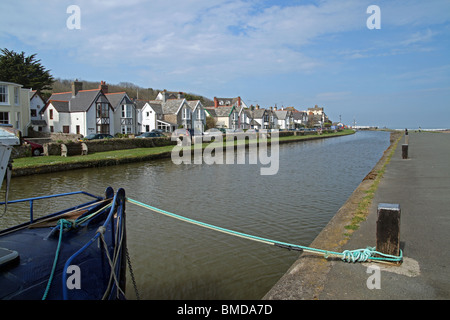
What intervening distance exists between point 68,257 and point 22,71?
61132mm

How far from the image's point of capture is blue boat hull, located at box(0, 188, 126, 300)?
14.3 feet

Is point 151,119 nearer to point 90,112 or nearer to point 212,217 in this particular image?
point 90,112

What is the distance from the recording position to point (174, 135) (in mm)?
42156

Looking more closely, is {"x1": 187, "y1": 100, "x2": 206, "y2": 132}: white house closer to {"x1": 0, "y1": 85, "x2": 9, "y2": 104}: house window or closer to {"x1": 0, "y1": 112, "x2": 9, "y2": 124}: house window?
{"x1": 0, "y1": 112, "x2": 9, "y2": 124}: house window

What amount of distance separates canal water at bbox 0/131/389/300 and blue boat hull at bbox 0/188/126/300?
1669 mm

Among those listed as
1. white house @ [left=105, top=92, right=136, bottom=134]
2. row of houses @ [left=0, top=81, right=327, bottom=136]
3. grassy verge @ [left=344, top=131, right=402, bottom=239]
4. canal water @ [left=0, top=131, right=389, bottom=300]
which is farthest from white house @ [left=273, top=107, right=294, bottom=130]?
grassy verge @ [left=344, top=131, right=402, bottom=239]

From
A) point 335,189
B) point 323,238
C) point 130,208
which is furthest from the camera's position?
point 335,189

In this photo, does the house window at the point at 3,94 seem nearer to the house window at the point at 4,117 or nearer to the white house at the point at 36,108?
the house window at the point at 4,117

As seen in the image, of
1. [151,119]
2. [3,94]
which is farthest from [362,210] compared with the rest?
[151,119]

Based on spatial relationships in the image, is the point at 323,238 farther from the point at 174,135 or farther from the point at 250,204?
the point at 174,135

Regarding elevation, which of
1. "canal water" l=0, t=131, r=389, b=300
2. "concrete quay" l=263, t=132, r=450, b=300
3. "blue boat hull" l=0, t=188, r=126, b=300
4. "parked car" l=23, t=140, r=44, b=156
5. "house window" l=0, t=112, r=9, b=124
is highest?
"house window" l=0, t=112, r=9, b=124
